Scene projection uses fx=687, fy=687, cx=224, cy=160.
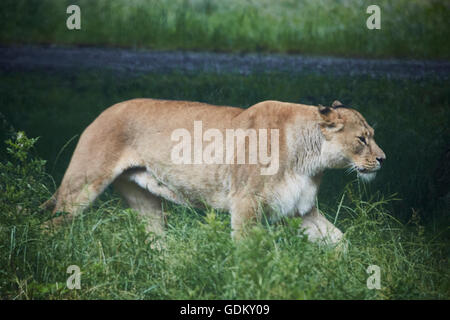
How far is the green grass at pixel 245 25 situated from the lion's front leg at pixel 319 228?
72.9 inches

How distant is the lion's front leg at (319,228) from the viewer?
5.46 metres

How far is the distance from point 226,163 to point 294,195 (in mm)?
616

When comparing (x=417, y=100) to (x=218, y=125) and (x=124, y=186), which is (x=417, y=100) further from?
(x=124, y=186)

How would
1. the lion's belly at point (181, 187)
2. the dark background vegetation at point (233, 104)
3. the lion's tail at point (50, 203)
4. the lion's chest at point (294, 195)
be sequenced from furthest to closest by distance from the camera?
the lion's tail at point (50, 203)
the lion's belly at point (181, 187)
the lion's chest at point (294, 195)
the dark background vegetation at point (233, 104)

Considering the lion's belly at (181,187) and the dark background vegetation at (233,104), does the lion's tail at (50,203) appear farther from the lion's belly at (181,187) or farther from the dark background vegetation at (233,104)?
the lion's belly at (181,187)

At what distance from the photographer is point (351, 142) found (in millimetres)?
5375

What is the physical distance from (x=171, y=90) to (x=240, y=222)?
2.39 meters

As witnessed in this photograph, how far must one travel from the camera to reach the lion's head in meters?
5.37

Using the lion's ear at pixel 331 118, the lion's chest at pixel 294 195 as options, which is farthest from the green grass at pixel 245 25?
the lion's chest at pixel 294 195

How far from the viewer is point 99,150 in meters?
5.71

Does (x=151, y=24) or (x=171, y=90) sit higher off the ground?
(x=151, y=24)

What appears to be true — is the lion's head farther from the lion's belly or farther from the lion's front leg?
the lion's belly

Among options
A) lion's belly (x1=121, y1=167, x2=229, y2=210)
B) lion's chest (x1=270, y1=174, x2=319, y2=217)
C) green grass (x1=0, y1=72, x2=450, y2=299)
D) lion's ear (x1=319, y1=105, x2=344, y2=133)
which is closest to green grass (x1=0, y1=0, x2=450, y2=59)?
green grass (x1=0, y1=72, x2=450, y2=299)
